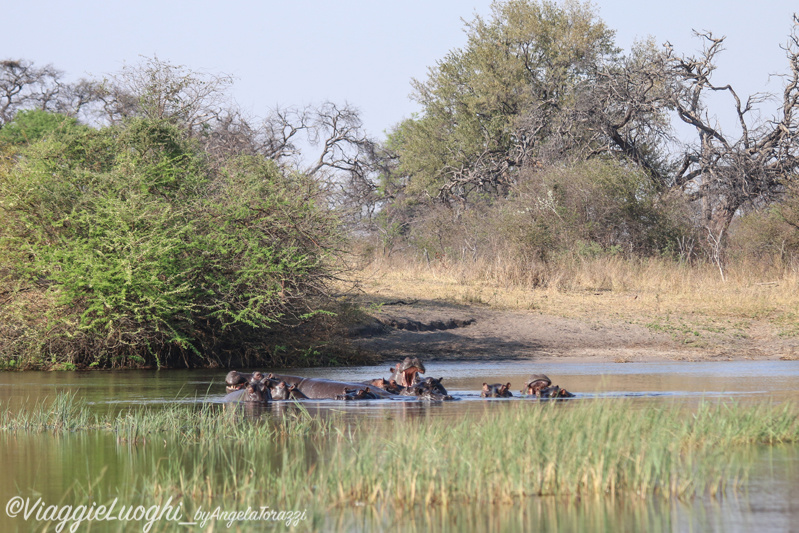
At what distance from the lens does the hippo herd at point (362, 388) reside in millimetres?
10477

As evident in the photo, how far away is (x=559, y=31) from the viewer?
132 feet

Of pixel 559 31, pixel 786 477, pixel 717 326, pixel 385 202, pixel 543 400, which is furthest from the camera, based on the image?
pixel 385 202

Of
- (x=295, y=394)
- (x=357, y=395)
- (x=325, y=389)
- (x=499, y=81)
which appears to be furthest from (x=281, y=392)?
(x=499, y=81)

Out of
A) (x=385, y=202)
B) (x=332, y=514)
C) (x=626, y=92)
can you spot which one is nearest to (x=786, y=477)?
(x=332, y=514)

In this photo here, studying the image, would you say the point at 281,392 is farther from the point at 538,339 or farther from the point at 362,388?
the point at 538,339

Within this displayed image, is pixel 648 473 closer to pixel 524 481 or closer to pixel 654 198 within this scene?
pixel 524 481

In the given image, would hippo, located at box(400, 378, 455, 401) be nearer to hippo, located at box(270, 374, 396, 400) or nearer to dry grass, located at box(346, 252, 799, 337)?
hippo, located at box(270, 374, 396, 400)

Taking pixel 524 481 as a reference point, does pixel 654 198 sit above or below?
above

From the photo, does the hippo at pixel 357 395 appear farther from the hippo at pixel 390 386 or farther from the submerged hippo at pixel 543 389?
the submerged hippo at pixel 543 389

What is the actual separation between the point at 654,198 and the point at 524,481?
25096 millimetres

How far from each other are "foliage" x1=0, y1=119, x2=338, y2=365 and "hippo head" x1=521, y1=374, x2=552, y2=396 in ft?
17.6

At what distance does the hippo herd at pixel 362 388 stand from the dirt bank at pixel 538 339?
536 cm

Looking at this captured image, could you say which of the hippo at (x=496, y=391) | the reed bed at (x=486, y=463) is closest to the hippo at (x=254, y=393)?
the hippo at (x=496, y=391)

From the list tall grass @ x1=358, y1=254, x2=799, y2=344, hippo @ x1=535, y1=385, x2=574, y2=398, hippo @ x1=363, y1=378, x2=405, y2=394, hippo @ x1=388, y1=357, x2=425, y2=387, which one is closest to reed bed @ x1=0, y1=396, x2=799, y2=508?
hippo @ x1=535, y1=385, x2=574, y2=398
